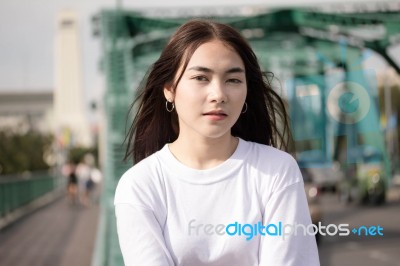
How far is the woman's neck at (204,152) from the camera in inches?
79.7

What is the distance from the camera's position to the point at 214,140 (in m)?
2.04

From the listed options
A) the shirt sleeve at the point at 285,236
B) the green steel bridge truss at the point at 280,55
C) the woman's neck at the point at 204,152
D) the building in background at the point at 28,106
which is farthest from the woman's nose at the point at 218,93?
the building in background at the point at 28,106

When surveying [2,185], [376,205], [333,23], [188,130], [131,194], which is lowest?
[376,205]

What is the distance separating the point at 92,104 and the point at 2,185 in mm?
2522

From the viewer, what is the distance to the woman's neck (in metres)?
2.02

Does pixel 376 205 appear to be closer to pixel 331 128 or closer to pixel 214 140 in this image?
pixel 331 128

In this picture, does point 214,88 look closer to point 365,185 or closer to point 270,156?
point 270,156

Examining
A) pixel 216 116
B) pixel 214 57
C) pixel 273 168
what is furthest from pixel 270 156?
pixel 214 57

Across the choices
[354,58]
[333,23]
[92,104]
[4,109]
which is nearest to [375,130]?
[354,58]

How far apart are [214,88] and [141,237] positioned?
0.36 meters

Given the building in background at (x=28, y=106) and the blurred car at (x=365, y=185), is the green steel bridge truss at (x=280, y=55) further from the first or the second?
the building in background at (x=28, y=106)

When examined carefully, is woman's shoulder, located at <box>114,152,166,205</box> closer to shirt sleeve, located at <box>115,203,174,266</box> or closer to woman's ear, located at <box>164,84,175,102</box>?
shirt sleeve, located at <box>115,203,174,266</box>

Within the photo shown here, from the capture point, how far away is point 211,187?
1.92 metres

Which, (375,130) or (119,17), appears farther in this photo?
(375,130)
